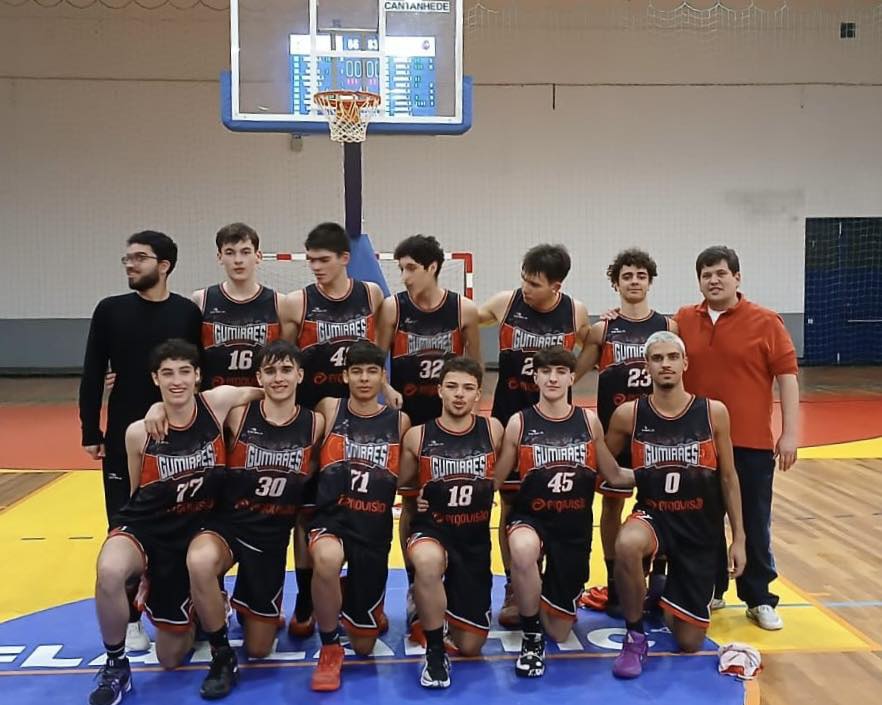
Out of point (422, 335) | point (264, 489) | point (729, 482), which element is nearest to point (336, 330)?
point (422, 335)

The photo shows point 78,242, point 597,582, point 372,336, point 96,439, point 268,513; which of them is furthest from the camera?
point 78,242

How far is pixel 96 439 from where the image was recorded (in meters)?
4.04

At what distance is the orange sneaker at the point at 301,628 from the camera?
4.03 m

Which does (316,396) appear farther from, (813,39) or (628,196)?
(813,39)

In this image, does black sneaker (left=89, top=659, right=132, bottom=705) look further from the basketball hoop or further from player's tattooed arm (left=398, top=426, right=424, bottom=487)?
the basketball hoop

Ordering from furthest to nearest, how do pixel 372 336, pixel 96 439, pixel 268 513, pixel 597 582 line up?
pixel 597 582 → pixel 372 336 → pixel 96 439 → pixel 268 513

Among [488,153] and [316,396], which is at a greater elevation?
[488,153]

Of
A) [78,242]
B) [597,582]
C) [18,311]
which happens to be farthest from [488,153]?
[597,582]

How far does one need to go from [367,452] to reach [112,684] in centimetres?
136

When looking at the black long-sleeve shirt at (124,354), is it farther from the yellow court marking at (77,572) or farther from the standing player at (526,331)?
the standing player at (526,331)

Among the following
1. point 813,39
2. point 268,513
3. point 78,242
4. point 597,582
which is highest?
point 813,39

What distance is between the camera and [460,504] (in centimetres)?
375

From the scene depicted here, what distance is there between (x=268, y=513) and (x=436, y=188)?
11.6 meters

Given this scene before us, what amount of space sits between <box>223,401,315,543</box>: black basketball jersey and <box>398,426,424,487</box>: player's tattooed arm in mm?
432
